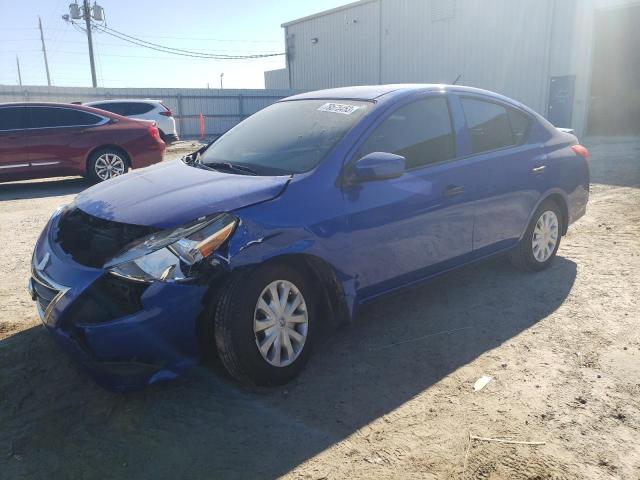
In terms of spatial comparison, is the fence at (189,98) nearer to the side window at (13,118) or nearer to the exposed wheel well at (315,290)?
the side window at (13,118)

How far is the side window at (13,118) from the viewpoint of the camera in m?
8.91

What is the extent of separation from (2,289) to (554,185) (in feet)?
15.5

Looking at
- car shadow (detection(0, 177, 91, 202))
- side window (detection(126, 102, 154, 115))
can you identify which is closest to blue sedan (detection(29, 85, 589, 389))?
car shadow (detection(0, 177, 91, 202))

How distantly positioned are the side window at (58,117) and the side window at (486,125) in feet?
24.6

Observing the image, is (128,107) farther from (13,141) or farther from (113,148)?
(13,141)

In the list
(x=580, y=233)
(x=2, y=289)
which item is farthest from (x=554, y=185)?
(x=2, y=289)

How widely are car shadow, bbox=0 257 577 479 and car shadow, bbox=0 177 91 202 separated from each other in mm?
6194

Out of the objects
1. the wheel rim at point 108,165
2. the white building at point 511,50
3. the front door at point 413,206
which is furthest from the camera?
the white building at point 511,50

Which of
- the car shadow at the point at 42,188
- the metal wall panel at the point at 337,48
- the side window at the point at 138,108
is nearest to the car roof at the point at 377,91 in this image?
the car shadow at the point at 42,188

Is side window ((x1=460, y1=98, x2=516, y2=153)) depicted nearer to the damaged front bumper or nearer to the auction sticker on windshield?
the auction sticker on windshield

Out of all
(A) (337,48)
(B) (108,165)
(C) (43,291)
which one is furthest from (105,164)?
(A) (337,48)

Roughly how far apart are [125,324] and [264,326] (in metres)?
0.69

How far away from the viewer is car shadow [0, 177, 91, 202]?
29.2ft

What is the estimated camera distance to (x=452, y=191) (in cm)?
372
